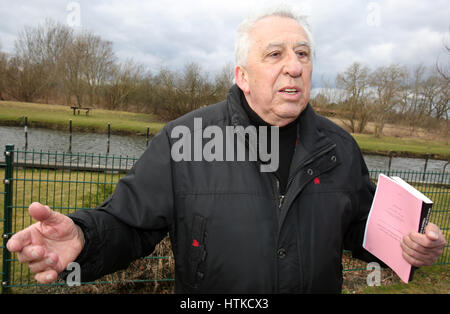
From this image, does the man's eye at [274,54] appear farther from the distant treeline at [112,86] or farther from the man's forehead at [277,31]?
the distant treeline at [112,86]

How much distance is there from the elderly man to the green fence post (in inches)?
118

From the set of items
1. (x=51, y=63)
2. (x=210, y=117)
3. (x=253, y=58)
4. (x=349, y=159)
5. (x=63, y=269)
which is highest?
(x=51, y=63)

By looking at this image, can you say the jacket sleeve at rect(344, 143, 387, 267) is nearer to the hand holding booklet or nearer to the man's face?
the hand holding booklet

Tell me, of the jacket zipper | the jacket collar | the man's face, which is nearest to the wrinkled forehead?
the man's face

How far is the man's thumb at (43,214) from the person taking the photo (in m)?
1.22

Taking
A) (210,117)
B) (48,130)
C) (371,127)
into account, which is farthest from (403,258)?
(371,127)

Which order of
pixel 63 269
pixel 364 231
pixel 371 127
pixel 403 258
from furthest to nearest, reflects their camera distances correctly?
1. pixel 371 127
2. pixel 364 231
3. pixel 403 258
4. pixel 63 269

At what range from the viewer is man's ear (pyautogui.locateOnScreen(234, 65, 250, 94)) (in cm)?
190

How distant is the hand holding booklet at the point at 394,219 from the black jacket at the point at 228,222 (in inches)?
7.0

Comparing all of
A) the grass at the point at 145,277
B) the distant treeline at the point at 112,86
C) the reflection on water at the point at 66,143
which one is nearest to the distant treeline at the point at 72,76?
the distant treeline at the point at 112,86
